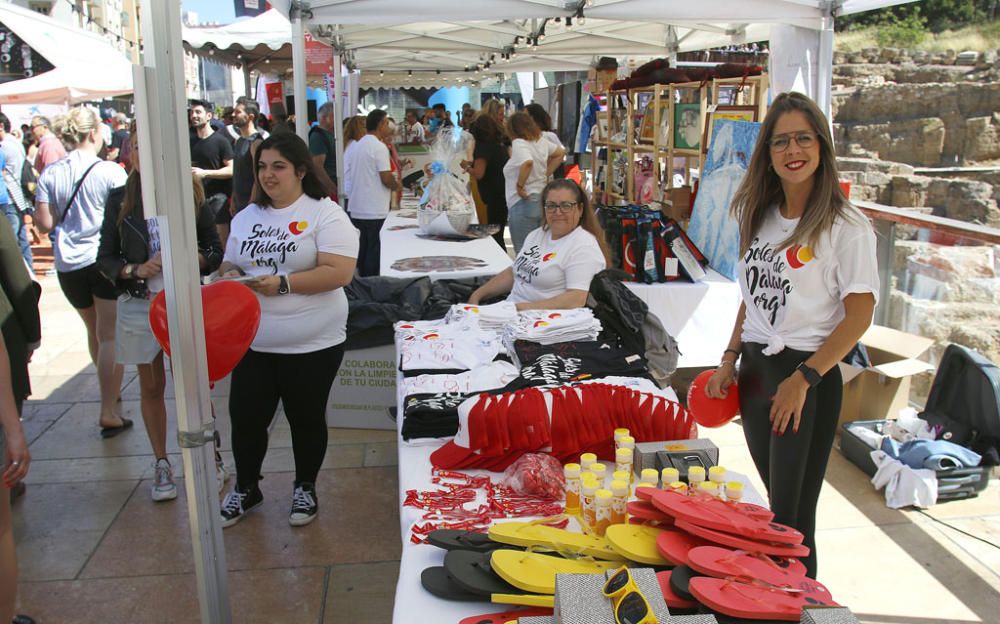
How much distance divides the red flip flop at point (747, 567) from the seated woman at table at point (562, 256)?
2.11m

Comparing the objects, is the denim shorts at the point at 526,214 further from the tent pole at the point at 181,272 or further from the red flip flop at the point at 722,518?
the red flip flop at the point at 722,518

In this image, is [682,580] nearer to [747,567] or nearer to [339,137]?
[747,567]

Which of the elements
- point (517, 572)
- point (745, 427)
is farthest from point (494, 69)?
point (517, 572)

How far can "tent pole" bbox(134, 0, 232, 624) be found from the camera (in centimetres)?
184

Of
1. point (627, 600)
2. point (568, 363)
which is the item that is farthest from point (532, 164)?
point (627, 600)

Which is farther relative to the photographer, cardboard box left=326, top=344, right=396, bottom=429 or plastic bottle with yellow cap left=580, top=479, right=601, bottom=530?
cardboard box left=326, top=344, right=396, bottom=429

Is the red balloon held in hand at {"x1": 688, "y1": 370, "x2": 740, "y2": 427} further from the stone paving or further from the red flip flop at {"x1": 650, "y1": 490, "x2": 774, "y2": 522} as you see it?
the stone paving

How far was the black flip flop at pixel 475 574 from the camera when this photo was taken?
1545mm

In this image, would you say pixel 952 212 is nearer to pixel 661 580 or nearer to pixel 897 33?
pixel 897 33

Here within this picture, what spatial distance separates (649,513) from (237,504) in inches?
91.3

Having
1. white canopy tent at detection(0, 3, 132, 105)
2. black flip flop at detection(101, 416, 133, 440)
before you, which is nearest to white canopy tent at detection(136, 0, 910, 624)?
black flip flop at detection(101, 416, 133, 440)

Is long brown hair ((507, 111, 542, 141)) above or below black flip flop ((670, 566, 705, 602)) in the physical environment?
above

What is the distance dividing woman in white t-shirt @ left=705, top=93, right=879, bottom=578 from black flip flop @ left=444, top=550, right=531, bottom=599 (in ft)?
3.22

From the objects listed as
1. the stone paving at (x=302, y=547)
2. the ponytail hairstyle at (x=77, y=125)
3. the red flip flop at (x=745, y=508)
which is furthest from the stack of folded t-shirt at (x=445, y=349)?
the ponytail hairstyle at (x=77, y=125)
